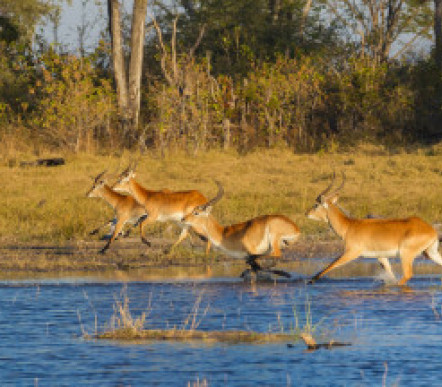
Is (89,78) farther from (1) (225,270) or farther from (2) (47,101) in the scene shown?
(1) (225,270)

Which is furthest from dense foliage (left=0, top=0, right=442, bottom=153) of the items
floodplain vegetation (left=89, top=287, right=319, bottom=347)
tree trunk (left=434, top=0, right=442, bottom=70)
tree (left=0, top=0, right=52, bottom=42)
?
floodplain vegetation (left=89, top=287, right=319, bottom=347)

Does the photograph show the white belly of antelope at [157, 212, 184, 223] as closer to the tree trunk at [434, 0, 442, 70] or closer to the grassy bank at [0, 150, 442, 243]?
the grassy bank at [0, 150, 442, 243]

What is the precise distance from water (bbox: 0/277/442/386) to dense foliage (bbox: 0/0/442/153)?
1228 cm

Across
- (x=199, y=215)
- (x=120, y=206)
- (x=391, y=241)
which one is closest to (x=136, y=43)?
(x=120, y=206)

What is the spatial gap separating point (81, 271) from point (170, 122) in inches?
478

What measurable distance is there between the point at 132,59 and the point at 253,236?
55.4ft

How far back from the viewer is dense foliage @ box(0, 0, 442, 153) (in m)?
23.8

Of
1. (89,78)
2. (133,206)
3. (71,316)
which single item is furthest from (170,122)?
(71,316)

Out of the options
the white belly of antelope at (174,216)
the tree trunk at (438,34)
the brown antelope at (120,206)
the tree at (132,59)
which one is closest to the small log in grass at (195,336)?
the white belly of antelope at (174,216)

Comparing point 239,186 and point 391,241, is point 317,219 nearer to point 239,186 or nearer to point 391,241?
point 391,241

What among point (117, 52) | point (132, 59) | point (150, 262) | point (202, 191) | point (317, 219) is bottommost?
point (150, 262)

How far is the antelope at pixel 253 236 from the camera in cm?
1072

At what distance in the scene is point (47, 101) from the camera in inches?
950

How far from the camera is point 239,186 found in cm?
1831
